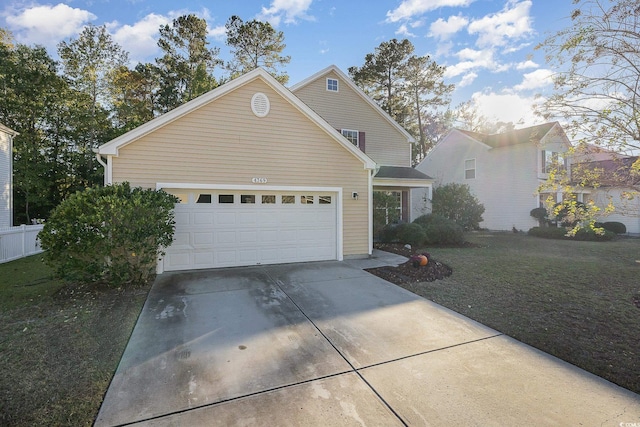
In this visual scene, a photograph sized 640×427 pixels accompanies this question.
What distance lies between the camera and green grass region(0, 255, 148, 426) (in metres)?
2.61

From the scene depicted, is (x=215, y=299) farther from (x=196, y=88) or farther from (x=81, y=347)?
(x=196, y=88)

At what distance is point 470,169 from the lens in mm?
20781

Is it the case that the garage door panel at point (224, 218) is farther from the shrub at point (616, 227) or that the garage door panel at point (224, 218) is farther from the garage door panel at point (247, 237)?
the shrub at point (616, 227)

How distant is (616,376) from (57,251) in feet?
28.4

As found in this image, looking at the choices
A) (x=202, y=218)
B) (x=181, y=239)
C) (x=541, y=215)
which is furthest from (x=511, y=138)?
(x=181, y=239)

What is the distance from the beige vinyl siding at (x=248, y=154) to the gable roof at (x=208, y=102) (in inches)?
4.2

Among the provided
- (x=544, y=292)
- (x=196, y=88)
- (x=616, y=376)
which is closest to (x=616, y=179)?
(x=544, y=292)

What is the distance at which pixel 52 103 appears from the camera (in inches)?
795

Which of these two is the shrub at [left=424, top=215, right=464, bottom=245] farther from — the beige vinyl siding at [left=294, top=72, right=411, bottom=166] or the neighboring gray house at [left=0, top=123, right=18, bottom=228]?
the neighboring gray house at [left=0, top=123, right=18, bottom=228]

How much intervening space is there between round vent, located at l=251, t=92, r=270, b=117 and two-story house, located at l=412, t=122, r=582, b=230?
10.9 meters

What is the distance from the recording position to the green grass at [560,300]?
3.68 m

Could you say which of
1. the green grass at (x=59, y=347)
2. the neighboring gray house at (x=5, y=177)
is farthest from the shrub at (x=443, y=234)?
the neighboring gray house at (x=5, y=177)

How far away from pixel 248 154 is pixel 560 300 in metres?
7.66

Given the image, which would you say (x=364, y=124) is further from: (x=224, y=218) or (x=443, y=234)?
(x=224, y=218)
